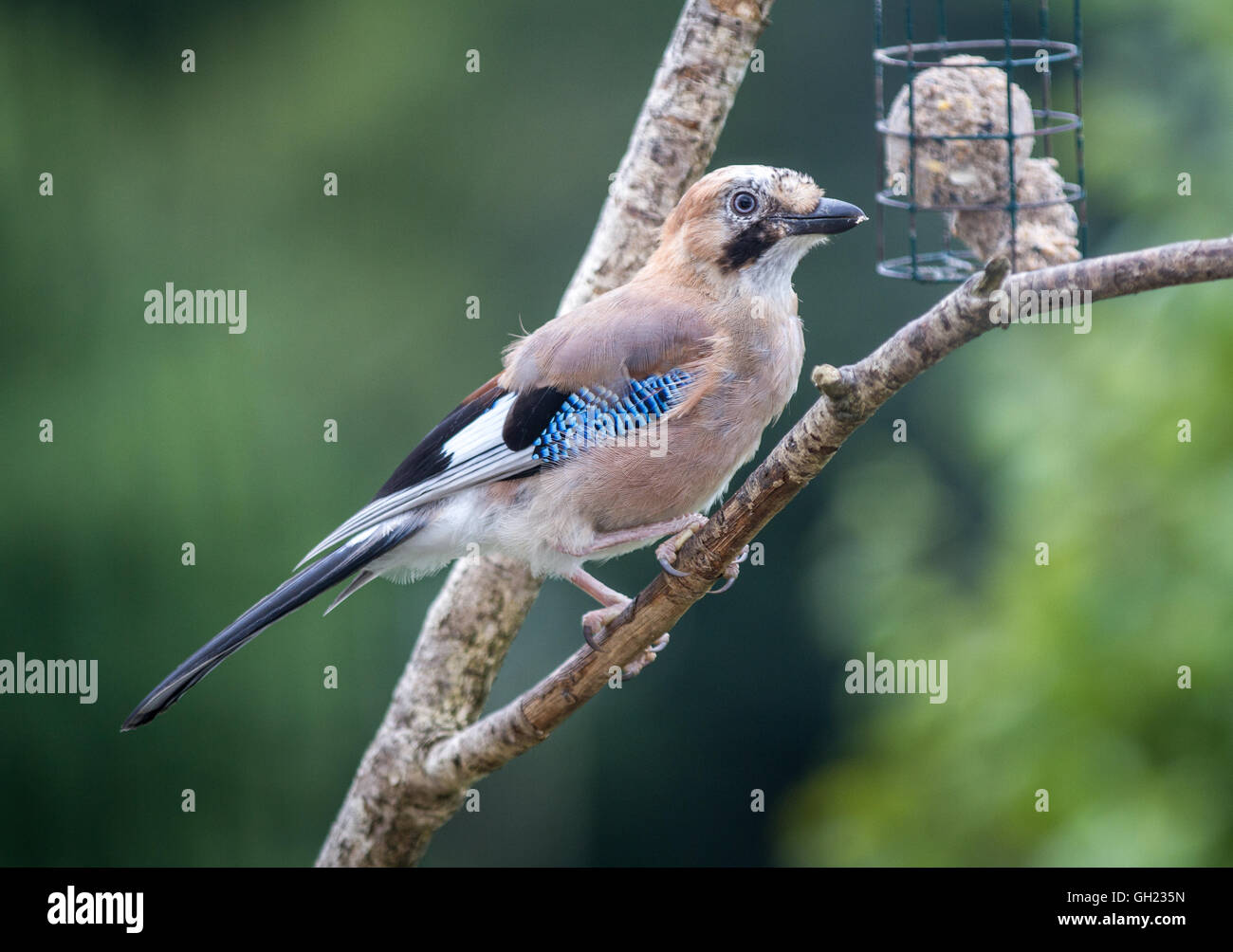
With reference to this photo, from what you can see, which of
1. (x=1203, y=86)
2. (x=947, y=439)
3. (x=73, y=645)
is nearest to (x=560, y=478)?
(x=1203, y=86)

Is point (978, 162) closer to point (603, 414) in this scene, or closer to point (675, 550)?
point (603, 414)

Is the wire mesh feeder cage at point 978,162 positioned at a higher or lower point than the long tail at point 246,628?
higher

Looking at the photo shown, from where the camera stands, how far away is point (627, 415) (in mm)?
3553

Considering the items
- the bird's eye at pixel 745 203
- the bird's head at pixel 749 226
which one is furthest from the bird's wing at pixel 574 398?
the bird's eye at pixel 745 203

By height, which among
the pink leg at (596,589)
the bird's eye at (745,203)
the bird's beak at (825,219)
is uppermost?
the bird's eye at (745,203)

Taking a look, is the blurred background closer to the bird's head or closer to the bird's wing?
the bird's head

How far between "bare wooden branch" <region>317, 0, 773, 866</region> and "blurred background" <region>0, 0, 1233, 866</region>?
55.3 inches

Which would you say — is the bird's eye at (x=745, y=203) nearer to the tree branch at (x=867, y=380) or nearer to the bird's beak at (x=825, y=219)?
the bird's beak at (x=825, y=219)

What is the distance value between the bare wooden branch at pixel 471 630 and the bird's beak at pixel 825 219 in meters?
0.56

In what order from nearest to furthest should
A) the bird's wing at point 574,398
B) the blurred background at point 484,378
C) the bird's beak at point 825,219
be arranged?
the bird's beak at point 825,219, the bird's wing at point 574,398, the blurred background at point 484,378

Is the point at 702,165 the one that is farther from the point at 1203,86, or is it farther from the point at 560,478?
the point at 1203,86

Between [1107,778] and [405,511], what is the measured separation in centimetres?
214

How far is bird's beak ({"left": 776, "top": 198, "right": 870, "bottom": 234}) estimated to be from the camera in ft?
11.3

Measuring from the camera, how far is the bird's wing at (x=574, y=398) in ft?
11.6
